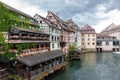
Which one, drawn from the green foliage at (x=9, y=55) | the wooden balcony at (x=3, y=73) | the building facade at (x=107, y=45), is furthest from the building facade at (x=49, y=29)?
the building facade at (x=107, y=45)

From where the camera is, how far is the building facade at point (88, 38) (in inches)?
4341

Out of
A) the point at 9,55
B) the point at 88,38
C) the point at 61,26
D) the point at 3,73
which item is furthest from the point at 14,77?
the point at 88,38

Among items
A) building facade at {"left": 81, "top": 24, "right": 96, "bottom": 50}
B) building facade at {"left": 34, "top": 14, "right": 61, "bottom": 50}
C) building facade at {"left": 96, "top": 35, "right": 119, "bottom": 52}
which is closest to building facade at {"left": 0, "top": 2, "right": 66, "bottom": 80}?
building facade at {"left": 34, "top": 14, "right": 61, "bottom": 50}

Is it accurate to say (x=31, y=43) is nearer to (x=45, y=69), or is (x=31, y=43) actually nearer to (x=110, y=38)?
(x=45, y=69)

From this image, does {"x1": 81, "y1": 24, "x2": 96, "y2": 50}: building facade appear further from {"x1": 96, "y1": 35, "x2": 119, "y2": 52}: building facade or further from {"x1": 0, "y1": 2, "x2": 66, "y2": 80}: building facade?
{"x1": 0, "y1": 2, "x2": 66, "y2": 80}: building facade

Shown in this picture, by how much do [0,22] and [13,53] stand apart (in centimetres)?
682

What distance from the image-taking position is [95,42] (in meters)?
110

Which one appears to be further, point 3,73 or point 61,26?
point 61,26

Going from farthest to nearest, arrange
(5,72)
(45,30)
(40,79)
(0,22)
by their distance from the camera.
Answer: (45,30), (40,79), (5,72), (0,22)

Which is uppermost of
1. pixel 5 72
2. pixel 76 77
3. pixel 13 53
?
pixel 13 53

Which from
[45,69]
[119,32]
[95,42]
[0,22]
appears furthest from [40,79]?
[119,32]

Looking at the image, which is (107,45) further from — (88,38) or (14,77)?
(14,77)

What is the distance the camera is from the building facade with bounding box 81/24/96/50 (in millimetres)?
110250

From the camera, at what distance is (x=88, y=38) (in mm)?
110875
